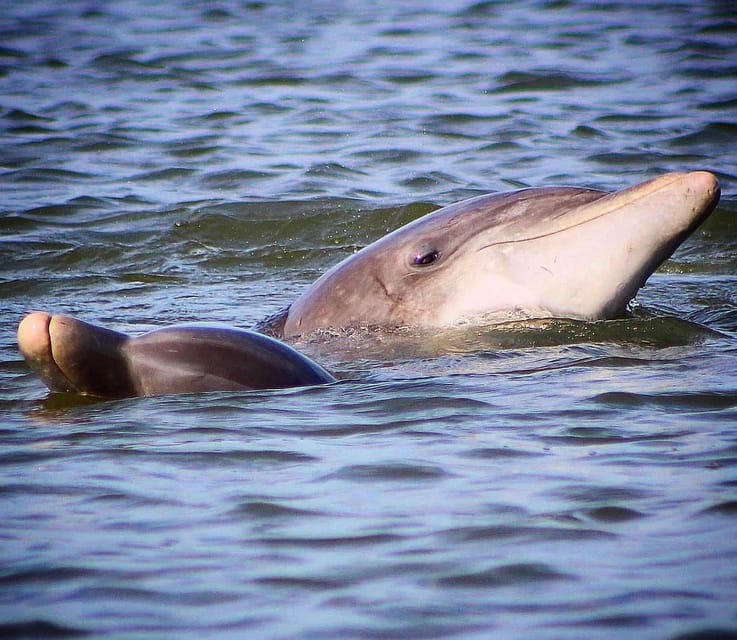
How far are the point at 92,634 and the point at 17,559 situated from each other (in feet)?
2.00

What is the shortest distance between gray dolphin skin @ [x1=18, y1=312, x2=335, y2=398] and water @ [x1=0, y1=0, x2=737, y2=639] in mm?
78

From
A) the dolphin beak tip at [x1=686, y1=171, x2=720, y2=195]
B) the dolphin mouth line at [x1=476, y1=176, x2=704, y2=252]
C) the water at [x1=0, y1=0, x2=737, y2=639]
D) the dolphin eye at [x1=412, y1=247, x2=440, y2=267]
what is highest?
the dolphin beak tip at [x1=686, y1=171, x2=720, y2=195]

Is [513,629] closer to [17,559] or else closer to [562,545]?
Result: [562,545]

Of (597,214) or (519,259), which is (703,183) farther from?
(519,259)

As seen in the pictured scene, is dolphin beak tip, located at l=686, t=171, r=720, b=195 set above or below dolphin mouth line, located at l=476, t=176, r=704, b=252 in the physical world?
above

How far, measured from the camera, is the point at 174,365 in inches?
218

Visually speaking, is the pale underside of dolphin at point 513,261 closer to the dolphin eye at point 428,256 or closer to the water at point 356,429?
the dolphin eye at point 428,256

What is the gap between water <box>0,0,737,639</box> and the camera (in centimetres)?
361

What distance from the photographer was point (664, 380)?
580 cm

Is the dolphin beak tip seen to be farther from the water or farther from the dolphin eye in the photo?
the dolphin eye

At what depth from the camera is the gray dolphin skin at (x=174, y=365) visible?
17.8 ft

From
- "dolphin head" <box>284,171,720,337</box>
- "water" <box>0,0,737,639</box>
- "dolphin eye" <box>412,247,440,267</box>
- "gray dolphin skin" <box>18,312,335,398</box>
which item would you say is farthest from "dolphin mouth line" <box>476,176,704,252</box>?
"gray dolphin skin" <box>18,312,335,398</box>

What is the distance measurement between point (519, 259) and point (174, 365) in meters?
1.85

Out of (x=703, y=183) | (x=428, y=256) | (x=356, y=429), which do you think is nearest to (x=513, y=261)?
(x=428, y=256)
